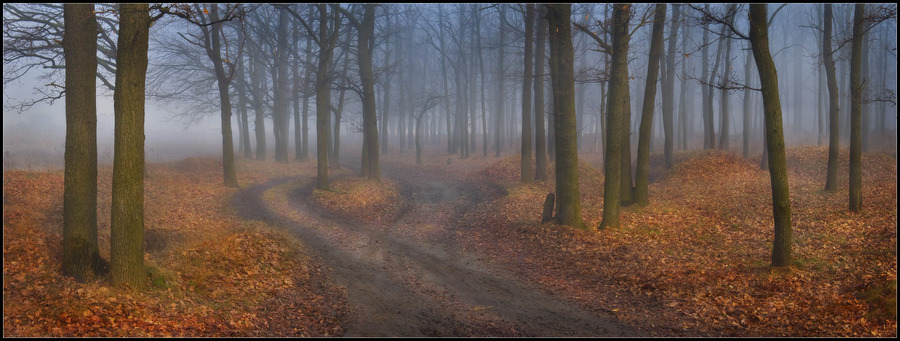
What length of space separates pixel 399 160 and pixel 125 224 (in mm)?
32192

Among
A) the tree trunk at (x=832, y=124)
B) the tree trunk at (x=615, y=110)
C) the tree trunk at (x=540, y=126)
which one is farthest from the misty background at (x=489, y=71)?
the tree trunk at (x=615, y=110)

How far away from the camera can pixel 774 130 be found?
349 inches

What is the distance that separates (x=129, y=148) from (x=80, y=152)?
6.05 feet

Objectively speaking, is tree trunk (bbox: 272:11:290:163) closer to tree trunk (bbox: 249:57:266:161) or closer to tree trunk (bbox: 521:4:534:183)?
tree trunk (bbox: 249:57:266:161)

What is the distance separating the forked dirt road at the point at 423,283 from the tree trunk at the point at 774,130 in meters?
4.25

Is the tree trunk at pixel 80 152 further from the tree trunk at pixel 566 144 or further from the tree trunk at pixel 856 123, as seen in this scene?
the tree trunk at pixel 856 123

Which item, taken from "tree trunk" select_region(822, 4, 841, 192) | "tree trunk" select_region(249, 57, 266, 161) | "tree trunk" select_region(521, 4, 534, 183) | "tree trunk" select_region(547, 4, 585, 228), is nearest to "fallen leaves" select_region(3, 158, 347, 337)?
"tree trunk" select_region(547, 4, 585, 228)

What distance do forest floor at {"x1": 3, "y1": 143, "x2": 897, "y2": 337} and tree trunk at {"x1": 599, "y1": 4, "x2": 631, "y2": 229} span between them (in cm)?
86

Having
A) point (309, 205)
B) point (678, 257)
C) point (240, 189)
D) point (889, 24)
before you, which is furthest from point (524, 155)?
point (889, 24)

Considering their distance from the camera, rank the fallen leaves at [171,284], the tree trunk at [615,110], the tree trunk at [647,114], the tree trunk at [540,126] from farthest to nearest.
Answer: the tree trunk at [540,126]
the tree trunk at [647,114]
the tree trunk at [615,110]
the fallen leaves at [171,284]

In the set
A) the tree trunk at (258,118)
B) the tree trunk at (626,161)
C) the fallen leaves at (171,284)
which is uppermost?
Result: the tree trunk at (258,118)

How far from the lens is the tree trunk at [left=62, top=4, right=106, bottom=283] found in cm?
823

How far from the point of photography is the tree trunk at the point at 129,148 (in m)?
7.31

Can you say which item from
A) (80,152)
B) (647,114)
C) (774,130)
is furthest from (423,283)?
(647,114)
